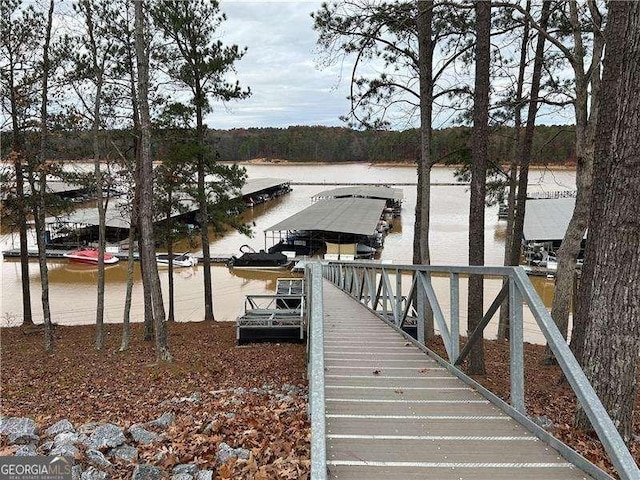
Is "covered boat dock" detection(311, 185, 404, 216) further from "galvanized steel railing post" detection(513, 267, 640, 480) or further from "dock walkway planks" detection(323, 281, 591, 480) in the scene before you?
"galvanized steel railing post" detection(513, 267, 640, 480)

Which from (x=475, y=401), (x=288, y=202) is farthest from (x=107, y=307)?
(x=288, y=202)

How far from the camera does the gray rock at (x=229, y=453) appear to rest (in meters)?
3.45

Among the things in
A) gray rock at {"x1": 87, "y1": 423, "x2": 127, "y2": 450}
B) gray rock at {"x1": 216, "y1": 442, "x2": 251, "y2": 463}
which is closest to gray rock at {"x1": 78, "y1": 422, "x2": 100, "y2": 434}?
gray rock at {"x1": 87, "y1": 423, "x2": 127, "y2": 450}

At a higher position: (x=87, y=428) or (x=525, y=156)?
(x=525, y=156)

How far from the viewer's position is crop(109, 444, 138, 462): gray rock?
148 inches

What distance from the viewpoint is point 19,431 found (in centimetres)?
414

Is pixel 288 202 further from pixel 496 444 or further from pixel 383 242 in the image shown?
pixel 496 444

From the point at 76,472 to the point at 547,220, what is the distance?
123 ft

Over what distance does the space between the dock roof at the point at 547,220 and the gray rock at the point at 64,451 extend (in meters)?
26.5

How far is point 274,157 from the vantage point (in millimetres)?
137625

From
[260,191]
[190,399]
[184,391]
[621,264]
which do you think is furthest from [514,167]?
[260,191]

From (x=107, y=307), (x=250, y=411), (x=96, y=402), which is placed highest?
(x=250, y=411)

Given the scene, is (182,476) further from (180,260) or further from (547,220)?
(547,220)

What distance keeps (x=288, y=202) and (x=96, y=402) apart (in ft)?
196
